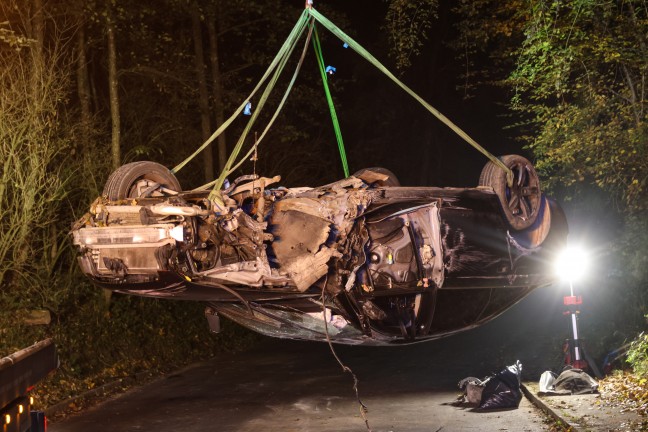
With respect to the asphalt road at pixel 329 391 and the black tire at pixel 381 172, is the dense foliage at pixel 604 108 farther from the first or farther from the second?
the black tire at pixel 381 172

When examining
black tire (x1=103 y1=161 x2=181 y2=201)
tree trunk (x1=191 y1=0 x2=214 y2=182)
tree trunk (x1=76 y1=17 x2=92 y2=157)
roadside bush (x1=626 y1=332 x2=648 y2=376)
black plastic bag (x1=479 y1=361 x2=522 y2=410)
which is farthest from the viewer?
tree trunk (x1=191 y1=0 x2=214 y2=182)

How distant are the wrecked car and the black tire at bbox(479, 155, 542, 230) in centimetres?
1

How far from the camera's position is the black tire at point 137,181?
8.10m

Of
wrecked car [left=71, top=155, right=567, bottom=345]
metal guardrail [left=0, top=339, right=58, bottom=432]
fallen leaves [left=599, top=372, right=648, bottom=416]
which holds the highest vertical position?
wrecked car [left=71, top=155, right=567, bottom=345]

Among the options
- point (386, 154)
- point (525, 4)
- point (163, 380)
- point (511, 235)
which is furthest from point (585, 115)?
point (386, 154)

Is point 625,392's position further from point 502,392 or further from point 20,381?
point 20,381

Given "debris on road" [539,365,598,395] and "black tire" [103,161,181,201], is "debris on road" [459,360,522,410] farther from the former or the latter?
"black tire" [103,161,181,201]

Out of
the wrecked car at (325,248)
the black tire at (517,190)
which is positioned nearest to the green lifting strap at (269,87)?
the wrecked car at (325,248)

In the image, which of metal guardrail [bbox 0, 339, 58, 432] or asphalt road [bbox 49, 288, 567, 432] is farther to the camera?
asphalt road [bbox 49, 288, 567, 432]

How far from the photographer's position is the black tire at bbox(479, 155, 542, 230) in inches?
351

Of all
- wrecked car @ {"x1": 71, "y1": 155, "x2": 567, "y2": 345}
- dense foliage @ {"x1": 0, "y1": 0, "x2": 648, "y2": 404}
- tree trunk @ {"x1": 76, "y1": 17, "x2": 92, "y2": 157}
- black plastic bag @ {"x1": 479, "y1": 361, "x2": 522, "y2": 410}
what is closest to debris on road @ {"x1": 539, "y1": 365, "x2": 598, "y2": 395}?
black plastic bag @ {"x1": 479, "y1": 361, "x2": 522, "y2": 410}

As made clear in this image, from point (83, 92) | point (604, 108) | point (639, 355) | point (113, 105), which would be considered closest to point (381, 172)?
point (639, 355)

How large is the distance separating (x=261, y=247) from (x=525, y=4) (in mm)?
11313

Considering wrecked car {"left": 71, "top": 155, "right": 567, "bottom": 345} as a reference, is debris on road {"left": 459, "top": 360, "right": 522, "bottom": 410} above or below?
below
